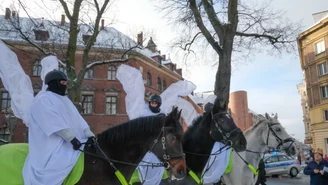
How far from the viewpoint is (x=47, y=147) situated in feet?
13.0

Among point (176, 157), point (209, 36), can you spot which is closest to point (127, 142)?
point (176, 157)

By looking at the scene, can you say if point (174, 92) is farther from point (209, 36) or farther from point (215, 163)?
point (209, 36)

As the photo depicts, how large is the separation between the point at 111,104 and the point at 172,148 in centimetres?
3548

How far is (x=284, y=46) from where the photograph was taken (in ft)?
52.2

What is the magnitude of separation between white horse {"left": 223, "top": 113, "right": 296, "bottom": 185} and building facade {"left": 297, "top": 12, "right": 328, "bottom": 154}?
121 feet

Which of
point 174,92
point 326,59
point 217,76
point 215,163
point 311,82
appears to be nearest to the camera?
point 215,163

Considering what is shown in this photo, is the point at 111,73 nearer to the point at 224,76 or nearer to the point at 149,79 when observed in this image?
the point at 149,79

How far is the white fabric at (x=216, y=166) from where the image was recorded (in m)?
6.84

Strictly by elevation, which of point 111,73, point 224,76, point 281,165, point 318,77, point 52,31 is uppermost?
point 111,73

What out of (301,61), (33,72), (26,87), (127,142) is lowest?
(127,142)

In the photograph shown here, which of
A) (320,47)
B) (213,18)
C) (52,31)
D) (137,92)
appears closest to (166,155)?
(137,92)

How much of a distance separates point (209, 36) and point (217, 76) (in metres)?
2.41

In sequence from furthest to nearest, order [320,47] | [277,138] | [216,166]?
[320,47] → [277,138] → [216,166]

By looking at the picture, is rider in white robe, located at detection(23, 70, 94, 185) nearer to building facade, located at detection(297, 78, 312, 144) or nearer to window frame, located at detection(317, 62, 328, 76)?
window frame, located at detection(317, 62, 328, 76)
